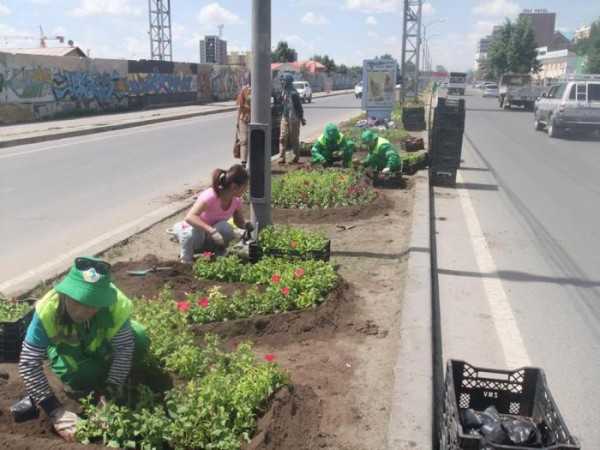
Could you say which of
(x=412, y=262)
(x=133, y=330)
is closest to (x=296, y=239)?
(x=412, y=262)

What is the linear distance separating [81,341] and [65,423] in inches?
16.5

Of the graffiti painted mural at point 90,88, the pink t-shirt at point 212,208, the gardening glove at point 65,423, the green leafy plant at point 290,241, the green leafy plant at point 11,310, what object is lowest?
the gardening glove at point 65,423

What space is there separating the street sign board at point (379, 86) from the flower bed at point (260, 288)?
16.3 m

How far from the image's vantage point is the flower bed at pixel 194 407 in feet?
9.27

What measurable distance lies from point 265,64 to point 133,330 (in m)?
3.63

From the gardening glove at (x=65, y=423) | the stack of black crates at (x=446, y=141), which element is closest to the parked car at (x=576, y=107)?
the stack of black crates at (x=446, y=141)

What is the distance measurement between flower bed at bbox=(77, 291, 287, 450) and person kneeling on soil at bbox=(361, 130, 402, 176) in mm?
7487

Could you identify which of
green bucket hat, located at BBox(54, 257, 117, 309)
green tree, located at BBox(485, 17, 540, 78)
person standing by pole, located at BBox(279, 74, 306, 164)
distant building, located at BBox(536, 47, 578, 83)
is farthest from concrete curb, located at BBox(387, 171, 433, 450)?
distant building, located at BBox(536, 47, 578, 83)

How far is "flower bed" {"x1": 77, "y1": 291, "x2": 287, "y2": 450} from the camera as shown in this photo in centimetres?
282

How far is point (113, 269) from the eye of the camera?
5609 mm

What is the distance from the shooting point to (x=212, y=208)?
6.01 meters

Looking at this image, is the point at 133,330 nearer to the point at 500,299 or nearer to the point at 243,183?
the point at 243,183

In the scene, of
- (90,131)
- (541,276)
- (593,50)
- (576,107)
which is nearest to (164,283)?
(541,276)

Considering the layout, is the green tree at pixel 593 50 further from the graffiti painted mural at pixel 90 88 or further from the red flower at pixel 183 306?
the red flower at pixel 183 306
